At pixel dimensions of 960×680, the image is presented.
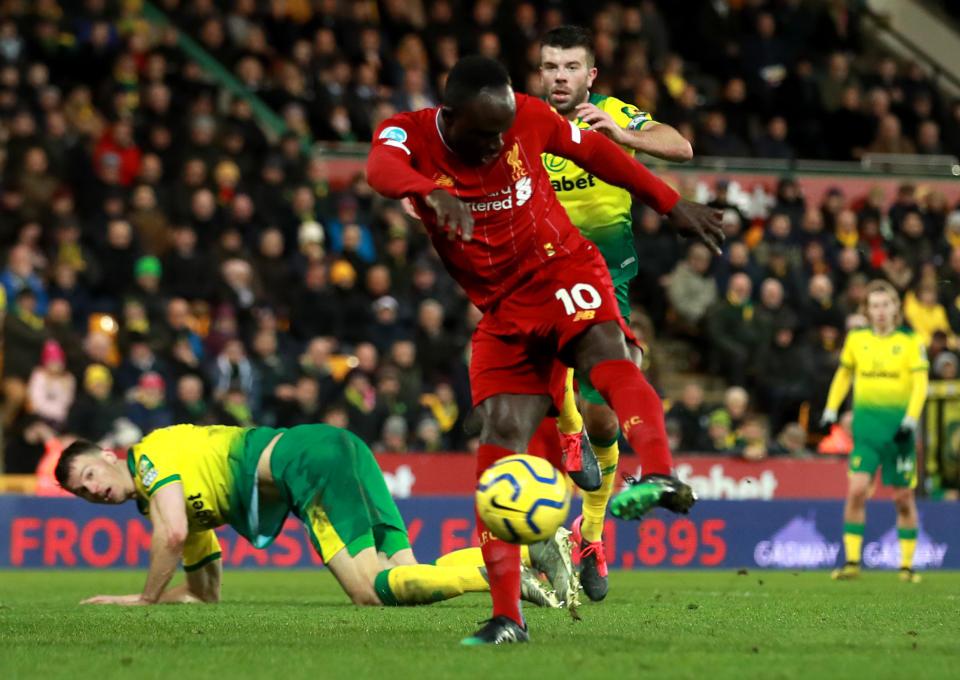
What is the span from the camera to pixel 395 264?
17922 mm

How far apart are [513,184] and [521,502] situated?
1.36 m

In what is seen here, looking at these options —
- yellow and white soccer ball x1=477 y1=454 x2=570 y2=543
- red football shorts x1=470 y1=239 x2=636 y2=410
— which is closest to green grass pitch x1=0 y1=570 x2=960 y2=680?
yellow and white soccer ball x1=477 y1=454 x2=570 y2=543

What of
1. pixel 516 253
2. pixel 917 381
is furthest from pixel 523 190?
pixel 917 381

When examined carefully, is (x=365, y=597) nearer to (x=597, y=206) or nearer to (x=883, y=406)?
(x=597, y=206)

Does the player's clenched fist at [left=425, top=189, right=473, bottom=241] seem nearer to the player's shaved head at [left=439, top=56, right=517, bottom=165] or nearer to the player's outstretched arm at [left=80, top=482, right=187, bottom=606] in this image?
the player's shaved head at [left=439, top=56, right=517, bottom=165]

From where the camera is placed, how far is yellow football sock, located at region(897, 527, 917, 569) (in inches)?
544

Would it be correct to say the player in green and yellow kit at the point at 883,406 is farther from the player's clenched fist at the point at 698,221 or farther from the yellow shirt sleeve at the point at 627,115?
the player's clenched fist at the point at 698,221

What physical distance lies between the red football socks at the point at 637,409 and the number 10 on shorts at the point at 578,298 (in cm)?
27

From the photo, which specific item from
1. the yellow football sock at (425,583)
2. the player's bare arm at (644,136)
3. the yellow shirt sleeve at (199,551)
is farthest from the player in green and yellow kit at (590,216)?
the yellow shirt sleeve at (199,551)

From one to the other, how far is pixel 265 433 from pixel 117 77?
9.83m

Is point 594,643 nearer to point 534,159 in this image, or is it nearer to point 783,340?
point 534,159

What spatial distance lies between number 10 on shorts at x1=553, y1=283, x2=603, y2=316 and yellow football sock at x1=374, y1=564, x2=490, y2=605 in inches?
95.5

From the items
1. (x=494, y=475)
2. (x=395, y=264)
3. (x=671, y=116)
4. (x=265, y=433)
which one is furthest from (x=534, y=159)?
(x=671, y=116)

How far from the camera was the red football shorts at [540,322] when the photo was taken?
21.0 feet
